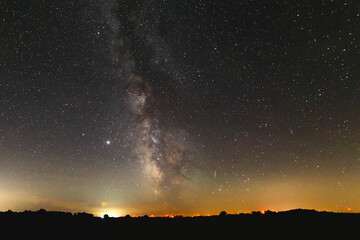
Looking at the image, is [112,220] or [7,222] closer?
[7,222]

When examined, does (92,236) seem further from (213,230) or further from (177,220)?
(213,230)

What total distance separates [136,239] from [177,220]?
7.60 ft

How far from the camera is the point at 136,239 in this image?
8.96m

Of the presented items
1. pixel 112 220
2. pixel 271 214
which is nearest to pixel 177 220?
pixel 112 220

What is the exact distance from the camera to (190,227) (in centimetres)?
985

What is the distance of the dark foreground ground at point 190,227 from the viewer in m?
8.93

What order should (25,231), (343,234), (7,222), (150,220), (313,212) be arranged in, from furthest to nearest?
1. (313,212)
2. (150,220)
3. (7,222)
4. (25,231)
5. (343,234)

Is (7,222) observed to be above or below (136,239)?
above

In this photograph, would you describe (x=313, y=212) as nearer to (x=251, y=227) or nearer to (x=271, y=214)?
(x=271, y=214)

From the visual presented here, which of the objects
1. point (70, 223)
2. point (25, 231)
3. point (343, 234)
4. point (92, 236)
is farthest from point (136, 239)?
point (343, 234)

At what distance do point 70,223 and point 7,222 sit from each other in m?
2.49

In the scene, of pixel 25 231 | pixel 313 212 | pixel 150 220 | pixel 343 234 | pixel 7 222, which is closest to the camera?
pixel 343 234

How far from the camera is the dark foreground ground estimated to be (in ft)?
29.3

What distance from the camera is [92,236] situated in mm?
9156
